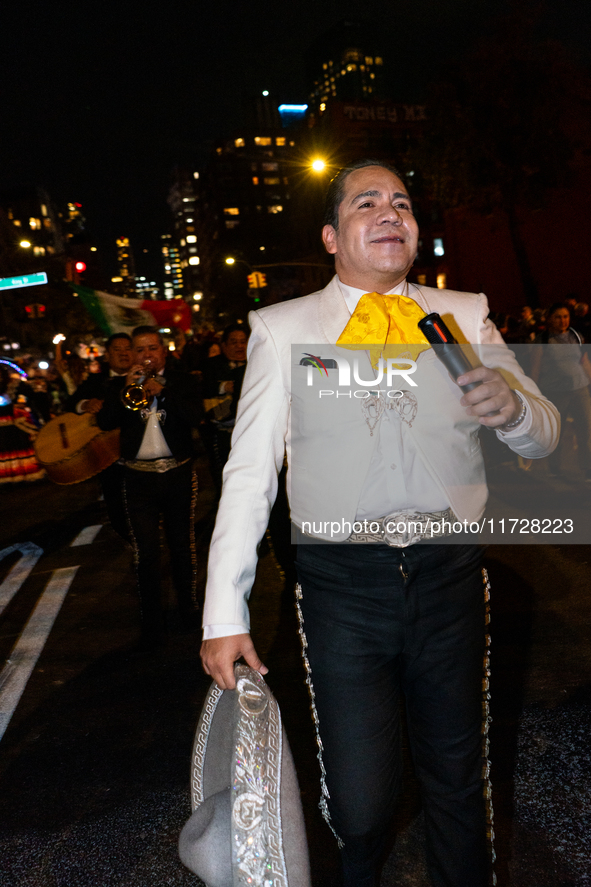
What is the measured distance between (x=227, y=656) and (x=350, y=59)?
188 meters

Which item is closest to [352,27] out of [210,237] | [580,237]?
[210,237]

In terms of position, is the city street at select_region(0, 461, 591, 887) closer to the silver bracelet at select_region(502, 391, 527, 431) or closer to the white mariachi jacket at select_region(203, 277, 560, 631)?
the white mariachi jacket at select_region(203, 277, 560, 631)

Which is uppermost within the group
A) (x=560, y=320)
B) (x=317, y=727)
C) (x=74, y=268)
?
(x=74, y=268)

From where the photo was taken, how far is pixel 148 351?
18.2 feet

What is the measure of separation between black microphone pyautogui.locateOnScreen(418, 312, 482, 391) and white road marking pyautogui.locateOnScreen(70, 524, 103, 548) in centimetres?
738

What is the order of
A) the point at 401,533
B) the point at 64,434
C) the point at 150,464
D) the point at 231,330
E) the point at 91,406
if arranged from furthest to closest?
the point at 231,330
the point at 64,434
the point at 91,406
the point at 150,464
the point at 401,533

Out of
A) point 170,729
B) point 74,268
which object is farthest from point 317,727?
point 74,268

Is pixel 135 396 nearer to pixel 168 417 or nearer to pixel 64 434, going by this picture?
pixel 168 417

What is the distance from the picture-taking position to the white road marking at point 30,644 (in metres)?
4.54

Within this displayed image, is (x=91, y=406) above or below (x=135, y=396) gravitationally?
below

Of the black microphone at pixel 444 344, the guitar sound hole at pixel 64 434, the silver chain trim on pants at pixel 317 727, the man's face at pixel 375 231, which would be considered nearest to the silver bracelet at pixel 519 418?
the black microphone at pixel 444 344

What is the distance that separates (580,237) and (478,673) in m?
30.3

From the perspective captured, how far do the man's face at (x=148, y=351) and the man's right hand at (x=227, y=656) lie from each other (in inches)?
153

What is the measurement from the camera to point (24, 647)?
539 centimetres
